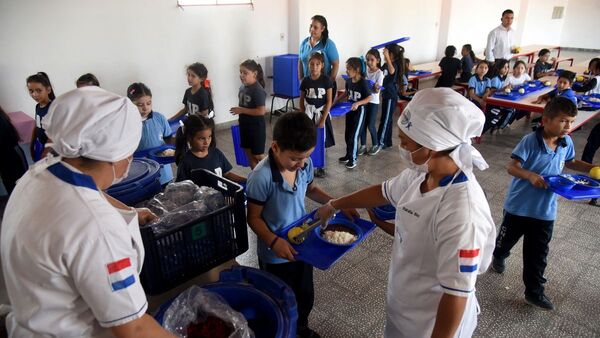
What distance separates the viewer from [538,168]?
7.68 ft

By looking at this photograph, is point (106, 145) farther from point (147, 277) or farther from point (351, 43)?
point (351, 43)

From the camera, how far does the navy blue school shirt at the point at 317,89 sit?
4.26 m

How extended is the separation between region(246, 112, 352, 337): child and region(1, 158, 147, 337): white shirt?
2.44 feet

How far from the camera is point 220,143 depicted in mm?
5562

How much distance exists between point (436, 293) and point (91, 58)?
4720 millimetres

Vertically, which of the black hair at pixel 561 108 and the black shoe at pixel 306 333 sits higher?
the black hair at pixel 561 108

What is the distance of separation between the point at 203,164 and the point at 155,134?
0.80 meters

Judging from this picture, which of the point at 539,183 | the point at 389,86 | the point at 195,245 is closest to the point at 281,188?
the point at 195,245

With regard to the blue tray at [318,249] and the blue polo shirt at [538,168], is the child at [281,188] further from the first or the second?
the blue polo shirt at [538,168]

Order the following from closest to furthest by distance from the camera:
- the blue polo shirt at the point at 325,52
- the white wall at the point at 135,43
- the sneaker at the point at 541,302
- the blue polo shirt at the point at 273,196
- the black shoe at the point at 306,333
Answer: the blue polo shirt at the point at 273,196 < the black shoe at the point at 306,333 < the sneaker at the point at 541,302 < the white wall at the point at 135,43 < the blue polo shirt at the point at 325,52

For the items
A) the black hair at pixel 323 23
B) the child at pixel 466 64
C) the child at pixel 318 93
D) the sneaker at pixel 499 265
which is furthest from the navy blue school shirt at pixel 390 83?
the sneaker at pixel 499 265

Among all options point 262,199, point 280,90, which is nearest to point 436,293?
point 262,199

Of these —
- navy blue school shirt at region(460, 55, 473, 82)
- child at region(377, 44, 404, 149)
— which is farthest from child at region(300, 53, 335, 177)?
navy blue school shirt at region(460, 55, 473, 82)

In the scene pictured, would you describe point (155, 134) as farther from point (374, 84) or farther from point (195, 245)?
point (374, 84)
